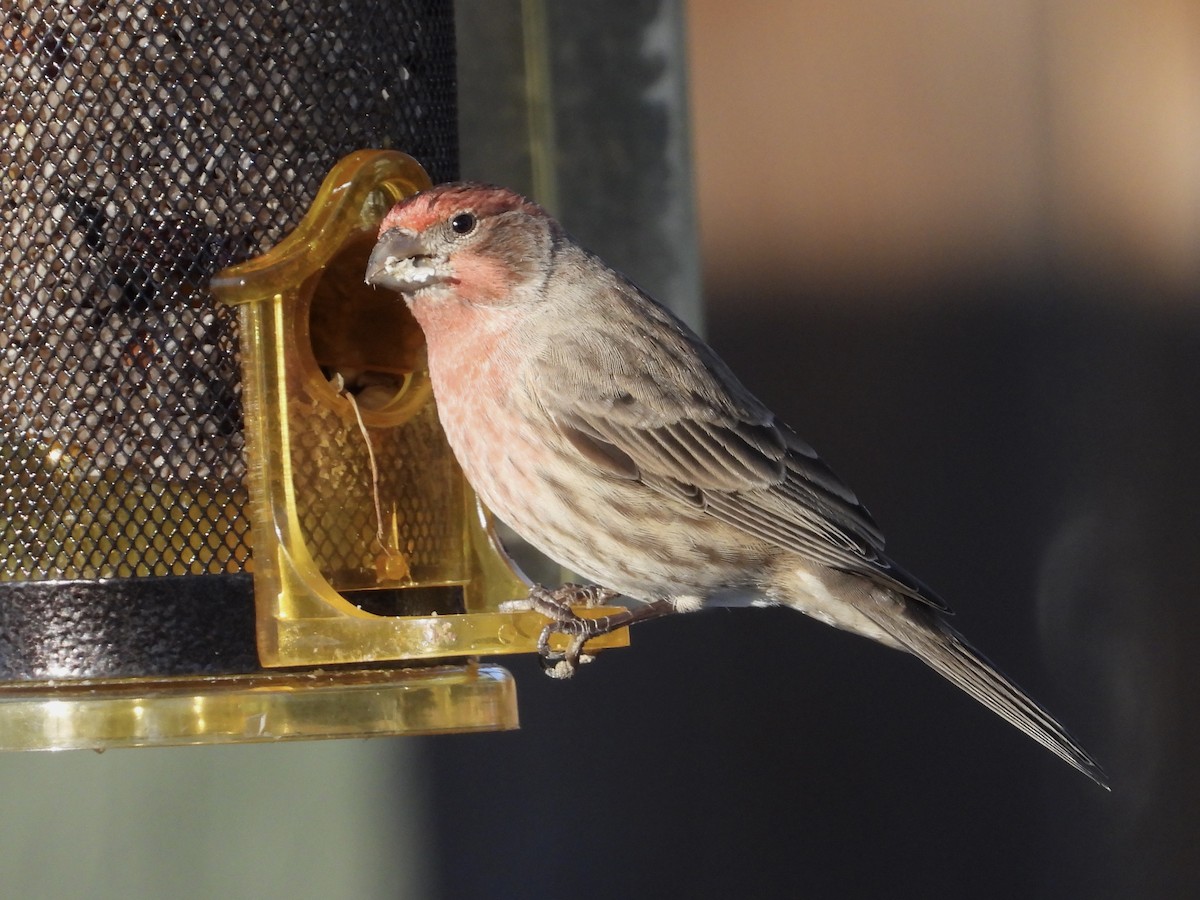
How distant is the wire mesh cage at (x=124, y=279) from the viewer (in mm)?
3455

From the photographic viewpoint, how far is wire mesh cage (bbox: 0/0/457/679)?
3.46 meters

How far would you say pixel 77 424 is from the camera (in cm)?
349

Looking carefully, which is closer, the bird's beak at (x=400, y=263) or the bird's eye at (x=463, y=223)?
the bird's beak at (x=400, y=263)

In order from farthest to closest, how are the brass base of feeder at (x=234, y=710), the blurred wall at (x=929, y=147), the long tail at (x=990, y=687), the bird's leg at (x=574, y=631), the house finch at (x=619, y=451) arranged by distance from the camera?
the blurred wall at (x=929, y=147) < the long tail at (x=990, y=687) < the house finch at (x=619, y=451) < the bird's leg at (x=574, y=631) < the brass base of feeder at (x=234, y=710)

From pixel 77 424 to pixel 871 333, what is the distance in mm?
3133

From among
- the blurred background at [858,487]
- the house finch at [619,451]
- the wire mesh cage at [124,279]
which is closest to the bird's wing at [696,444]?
the house finch at [619,451]

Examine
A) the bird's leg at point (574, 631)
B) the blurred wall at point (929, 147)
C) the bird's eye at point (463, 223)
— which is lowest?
the bird's leg at point (574, 631)

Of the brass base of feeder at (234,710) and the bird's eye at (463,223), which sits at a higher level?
the bird's eye at (463,223)

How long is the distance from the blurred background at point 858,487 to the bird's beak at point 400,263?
2191mm

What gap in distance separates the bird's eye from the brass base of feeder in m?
1.09

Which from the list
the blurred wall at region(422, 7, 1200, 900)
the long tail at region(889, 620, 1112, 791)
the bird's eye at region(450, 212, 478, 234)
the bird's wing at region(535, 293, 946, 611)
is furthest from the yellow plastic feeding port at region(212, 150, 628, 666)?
the blurred wall at region(422, 7, 1200, 900)

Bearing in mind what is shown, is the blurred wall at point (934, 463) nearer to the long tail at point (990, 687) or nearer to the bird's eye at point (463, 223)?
the long tail at point (990, 687)

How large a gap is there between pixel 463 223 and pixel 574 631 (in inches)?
41.0

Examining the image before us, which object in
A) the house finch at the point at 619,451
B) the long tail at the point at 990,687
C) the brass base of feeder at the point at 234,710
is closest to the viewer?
the brass base of feeder at the point at 234,710
